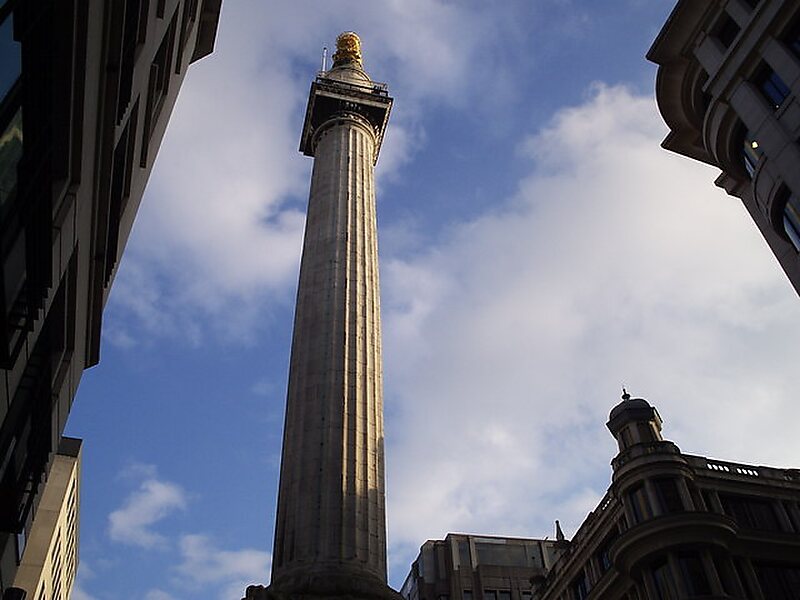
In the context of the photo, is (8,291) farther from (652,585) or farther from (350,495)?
(652,585)

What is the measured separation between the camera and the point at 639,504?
40406 mm

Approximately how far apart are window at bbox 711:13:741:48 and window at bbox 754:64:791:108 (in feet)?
9.15

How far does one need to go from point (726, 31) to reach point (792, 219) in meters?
8.43

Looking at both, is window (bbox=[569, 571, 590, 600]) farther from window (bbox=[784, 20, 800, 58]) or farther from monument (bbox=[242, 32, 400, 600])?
window (bbox=[784, 20, 800, 58])

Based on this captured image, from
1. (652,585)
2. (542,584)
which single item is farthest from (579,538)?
(652,585)

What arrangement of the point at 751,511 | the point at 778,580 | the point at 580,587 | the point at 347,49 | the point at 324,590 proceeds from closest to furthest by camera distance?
the point at 324,590, the point at 778,580, the point at 751,511, the point at 580,587, the point at 347,49

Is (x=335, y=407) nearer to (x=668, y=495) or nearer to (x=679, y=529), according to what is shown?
(x=679, y=529)

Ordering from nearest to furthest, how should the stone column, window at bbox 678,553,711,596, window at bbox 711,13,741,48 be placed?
the stone column, window at bbox 711,13,741,48, window at bbox 678,553,711,596

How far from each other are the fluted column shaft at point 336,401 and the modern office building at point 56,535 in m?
27.4

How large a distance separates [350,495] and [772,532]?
24.7 m

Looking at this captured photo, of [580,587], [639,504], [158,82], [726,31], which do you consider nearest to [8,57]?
[158,82]

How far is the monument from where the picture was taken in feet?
81.5

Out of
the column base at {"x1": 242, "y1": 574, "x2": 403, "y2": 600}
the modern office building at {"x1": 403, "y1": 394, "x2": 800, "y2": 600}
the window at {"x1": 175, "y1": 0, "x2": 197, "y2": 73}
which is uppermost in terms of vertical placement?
the window at {"x1": 175, "y1": 0, "x2": 197, "y2": 73}

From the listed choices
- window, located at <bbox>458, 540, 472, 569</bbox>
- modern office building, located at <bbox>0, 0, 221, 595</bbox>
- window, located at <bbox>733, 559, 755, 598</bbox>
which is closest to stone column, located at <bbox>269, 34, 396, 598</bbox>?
modern office building, located at <bbox>0, 0, 221, 595</bbox>
